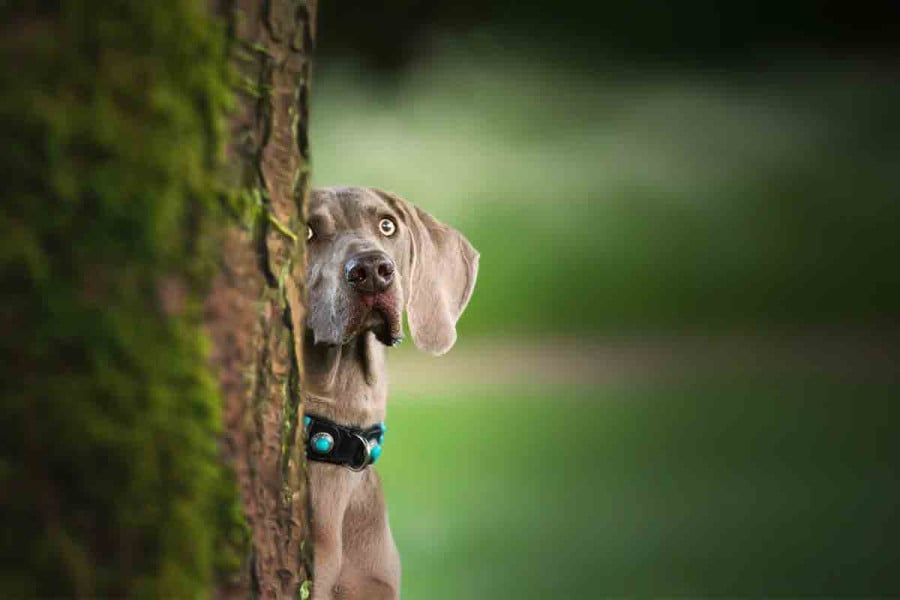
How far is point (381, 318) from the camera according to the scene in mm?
1956

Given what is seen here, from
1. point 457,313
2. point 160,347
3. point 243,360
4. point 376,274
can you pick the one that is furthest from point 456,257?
point 160,347

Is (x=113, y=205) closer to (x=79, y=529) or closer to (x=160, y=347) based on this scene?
(x=160, y=347)

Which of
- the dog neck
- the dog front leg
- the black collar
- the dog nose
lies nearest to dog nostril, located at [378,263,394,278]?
the dog nose

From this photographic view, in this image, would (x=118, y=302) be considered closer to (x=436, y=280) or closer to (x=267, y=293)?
(x=267, y=293)

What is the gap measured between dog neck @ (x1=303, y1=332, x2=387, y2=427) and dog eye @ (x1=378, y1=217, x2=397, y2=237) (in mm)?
250

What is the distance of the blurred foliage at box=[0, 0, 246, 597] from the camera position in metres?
1.02

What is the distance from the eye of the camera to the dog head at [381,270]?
1914 millimetres

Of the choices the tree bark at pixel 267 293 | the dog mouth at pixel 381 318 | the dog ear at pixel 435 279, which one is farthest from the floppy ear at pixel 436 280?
the tree bark at pixel 267 293

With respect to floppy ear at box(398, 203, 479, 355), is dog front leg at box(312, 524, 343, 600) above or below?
below

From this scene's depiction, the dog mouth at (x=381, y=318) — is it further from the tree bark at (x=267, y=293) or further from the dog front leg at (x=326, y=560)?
the tree bark at (x=267, y=293)

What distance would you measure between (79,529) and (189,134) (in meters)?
0.46

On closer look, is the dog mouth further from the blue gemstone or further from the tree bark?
the tree bark

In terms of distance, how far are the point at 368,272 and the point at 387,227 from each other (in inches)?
9.2

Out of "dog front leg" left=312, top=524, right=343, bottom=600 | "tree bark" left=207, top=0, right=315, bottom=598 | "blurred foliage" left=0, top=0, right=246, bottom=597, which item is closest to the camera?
"blurred foliage" left=0, top=0, right=246, bottom=597
